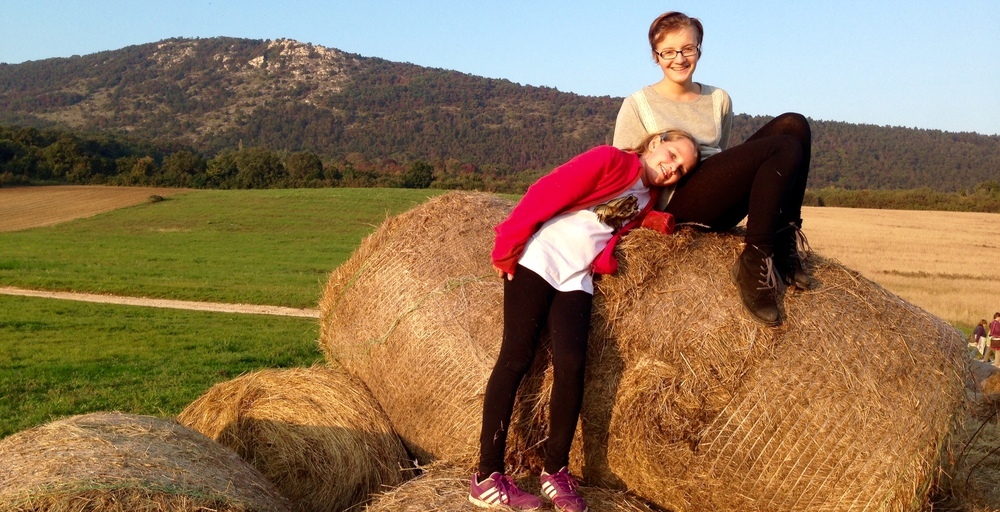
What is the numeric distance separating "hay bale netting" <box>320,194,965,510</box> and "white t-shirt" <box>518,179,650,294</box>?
0.20 meters

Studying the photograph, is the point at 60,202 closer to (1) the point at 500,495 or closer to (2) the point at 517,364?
(2) the point at 517,364

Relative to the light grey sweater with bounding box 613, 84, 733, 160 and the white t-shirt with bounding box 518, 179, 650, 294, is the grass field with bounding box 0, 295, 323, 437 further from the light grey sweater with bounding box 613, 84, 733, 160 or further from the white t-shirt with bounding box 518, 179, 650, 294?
the light grey sweater with bounding box 613, 84, 733, 160

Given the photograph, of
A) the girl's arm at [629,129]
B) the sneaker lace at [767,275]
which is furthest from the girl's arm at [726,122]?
the sneaker lace at [767,275]

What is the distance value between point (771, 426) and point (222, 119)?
144512 millimetres

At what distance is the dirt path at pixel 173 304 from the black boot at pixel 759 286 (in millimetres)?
14237

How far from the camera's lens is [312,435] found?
15.8 ft

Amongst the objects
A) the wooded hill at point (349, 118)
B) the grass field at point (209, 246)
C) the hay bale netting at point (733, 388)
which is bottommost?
the grass field at point (209, 246)

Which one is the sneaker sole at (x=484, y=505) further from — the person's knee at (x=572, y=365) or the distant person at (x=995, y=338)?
the distant person at (x=995, y=338)

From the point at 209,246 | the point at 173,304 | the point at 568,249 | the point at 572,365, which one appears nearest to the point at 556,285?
the point at 568,249

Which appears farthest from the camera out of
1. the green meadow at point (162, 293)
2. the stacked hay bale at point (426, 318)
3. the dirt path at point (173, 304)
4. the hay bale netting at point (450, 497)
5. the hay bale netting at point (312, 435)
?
the dirt path at point (173, 304)

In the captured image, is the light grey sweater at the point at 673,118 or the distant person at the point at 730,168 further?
the light grey sweater at the point at 673,118

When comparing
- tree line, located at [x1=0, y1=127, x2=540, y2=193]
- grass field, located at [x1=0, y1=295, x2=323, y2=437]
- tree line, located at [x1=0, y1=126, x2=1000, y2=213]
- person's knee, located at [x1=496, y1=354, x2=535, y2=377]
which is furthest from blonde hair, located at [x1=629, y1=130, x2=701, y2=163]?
tree line, located at [x1=0, y1=127, x2=540, y2=193]

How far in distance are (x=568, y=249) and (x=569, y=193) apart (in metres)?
0.27

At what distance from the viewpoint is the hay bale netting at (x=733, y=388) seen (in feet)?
12.0
